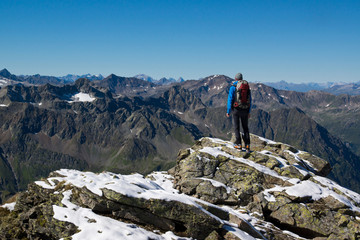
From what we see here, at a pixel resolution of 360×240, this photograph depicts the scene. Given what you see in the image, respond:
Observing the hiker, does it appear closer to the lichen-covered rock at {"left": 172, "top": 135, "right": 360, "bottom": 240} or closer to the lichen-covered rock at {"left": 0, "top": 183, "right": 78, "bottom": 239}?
the lichen-covered rock at {"left": 172, "top": 135, "right": 360, "bottom": 240}

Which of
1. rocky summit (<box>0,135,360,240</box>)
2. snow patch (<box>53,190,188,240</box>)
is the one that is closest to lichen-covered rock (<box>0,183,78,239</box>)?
rocky summit (<box>0,135,360,240</box>)

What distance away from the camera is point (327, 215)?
2228 centimetres

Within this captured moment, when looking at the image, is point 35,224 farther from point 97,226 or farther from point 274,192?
point 274,192

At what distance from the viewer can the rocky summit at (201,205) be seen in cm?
1636

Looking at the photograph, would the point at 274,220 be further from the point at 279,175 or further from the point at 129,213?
the point at 129,213

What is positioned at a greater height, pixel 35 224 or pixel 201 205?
pixel 201 205

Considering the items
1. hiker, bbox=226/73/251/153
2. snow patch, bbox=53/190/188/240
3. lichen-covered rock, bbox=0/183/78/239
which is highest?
hiker, bbox=226/73/251/153

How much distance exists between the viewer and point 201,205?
62.1ft

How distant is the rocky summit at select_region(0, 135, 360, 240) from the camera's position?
16.4 metres

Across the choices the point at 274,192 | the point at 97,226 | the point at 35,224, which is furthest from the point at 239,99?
the point at 35,224

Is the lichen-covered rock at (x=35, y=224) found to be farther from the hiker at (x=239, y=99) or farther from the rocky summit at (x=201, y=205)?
the hiker at (x=239, y=99)

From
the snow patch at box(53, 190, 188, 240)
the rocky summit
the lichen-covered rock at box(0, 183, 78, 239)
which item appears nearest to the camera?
the snow patch at box(53, 190, 188, 240)

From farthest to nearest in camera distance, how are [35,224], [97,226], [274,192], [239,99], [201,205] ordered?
[274,192]
[239,99]
[201,205]
[35,224]
[97,226]

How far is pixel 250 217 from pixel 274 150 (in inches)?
725
